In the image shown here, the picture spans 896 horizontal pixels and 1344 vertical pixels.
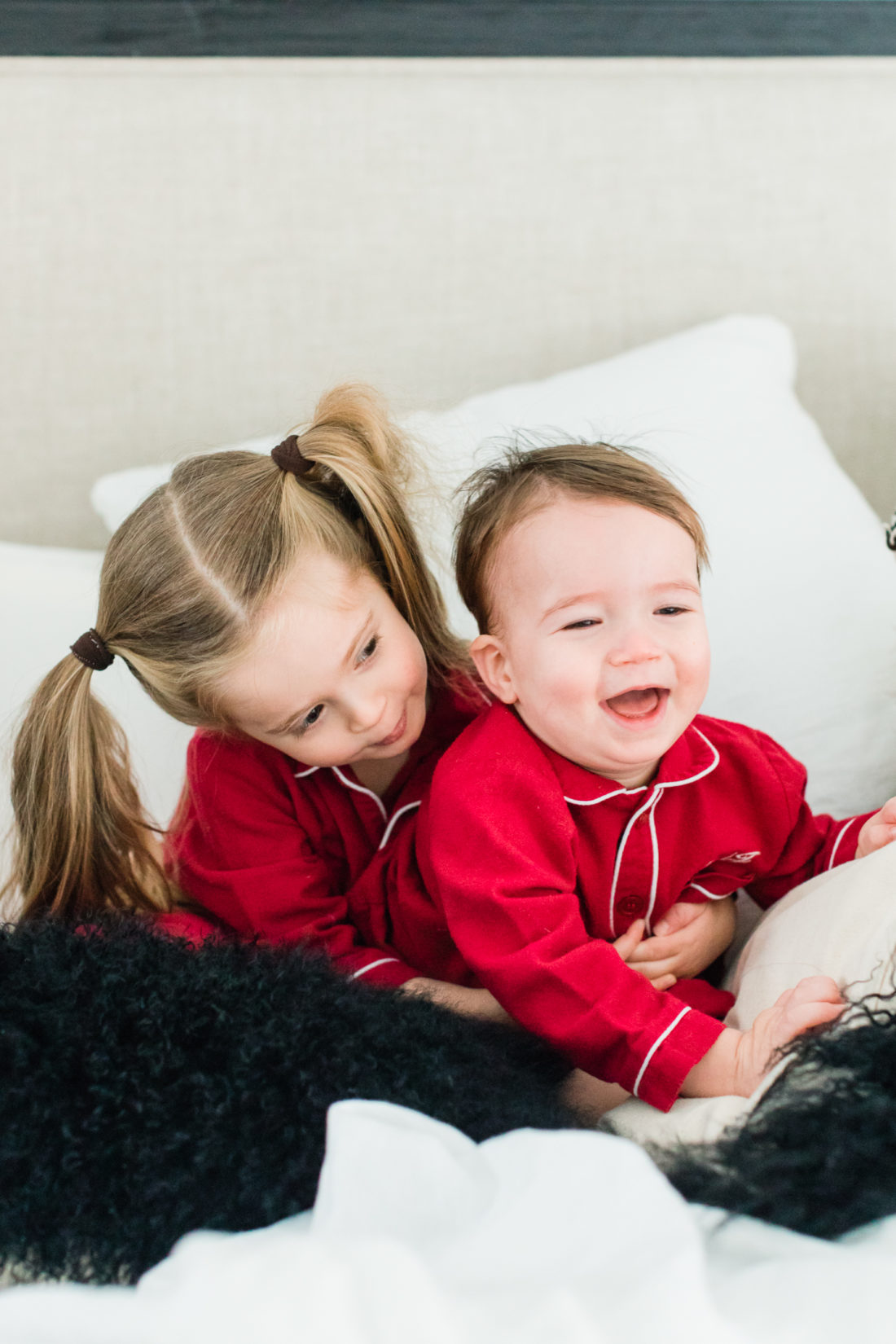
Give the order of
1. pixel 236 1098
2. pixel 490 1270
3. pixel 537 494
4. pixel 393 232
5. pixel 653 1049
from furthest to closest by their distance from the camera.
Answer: pixel 393 232 < pixel 537 494 < pixel 653 1049 < pixel 236 1098 < pixel 490 1270

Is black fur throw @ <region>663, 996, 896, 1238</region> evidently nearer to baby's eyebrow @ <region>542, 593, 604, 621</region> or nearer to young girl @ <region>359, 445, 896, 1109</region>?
young girl @ <region>359, 445, 896, 1109</region>

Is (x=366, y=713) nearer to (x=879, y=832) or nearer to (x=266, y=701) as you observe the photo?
(x=266, y=701)

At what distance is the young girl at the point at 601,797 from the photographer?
0.77 m

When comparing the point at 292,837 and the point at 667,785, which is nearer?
the point at 667,785

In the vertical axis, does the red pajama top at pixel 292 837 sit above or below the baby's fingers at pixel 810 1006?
above

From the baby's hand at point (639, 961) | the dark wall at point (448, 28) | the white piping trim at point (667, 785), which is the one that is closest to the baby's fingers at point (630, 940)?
the baby's hand at point (639, 961)

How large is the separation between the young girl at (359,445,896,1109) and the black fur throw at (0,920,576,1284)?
0.08m

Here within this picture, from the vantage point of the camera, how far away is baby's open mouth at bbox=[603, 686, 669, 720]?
818mm

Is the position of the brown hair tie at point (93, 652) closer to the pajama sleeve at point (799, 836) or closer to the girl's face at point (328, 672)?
the girl's face at point (328, 672)

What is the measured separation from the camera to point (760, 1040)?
732 millimetres

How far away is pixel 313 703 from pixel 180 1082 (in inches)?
12.7

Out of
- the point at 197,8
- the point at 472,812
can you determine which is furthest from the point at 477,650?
the point at 197,8

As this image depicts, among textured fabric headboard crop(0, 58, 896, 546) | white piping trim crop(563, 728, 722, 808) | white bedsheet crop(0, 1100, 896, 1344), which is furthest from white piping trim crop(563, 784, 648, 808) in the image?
textured fabric headboard crop(0, 58, 896, 546)

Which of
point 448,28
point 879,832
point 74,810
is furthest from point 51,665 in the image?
point 448,28
